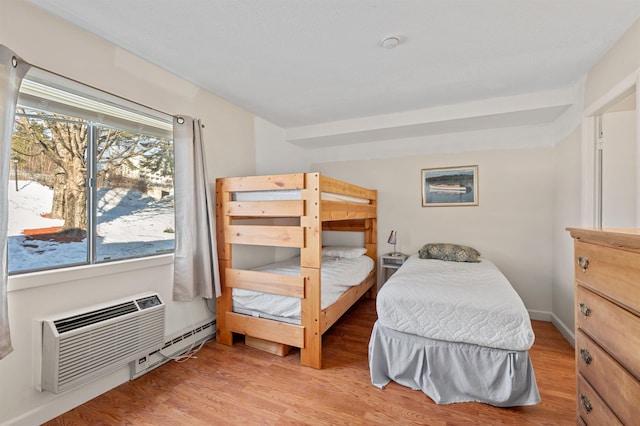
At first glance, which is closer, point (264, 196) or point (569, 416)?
point (569, 416)

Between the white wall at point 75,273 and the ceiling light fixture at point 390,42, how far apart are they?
5.64 feet

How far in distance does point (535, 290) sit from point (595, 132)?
1.81 meters

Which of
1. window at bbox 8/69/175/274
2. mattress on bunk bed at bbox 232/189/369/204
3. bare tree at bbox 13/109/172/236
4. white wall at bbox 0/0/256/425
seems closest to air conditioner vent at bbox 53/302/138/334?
white wall at bbox 0/0/256/425

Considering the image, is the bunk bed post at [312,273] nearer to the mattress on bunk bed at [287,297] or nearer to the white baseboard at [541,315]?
the mattress on bunk bed at [287,297]

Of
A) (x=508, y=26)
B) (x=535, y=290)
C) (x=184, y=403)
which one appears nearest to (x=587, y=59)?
(x=508, y=26)

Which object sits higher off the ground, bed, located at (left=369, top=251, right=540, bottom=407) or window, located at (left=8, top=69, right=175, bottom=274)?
window, located at (left=8, top=69, right=175, bottom=274)

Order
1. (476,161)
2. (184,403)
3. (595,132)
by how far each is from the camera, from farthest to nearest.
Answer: (476,161)
(595,132)
(184,403)

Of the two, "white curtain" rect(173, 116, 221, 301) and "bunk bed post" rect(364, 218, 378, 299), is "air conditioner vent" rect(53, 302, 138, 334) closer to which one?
"white curtain" rect(173, 116, 221, 301)

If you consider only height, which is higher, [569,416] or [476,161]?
Answer: [476,161]

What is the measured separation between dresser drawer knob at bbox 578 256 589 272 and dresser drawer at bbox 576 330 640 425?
0.27m

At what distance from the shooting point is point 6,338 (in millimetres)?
1336

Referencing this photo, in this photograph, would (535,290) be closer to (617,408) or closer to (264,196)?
(617,408)

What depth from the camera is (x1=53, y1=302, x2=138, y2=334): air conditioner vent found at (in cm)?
154

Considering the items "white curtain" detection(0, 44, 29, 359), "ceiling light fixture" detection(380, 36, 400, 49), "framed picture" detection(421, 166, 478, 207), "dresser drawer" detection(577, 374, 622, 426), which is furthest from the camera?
"framed picture" detection(421, 166, 478, 207)
